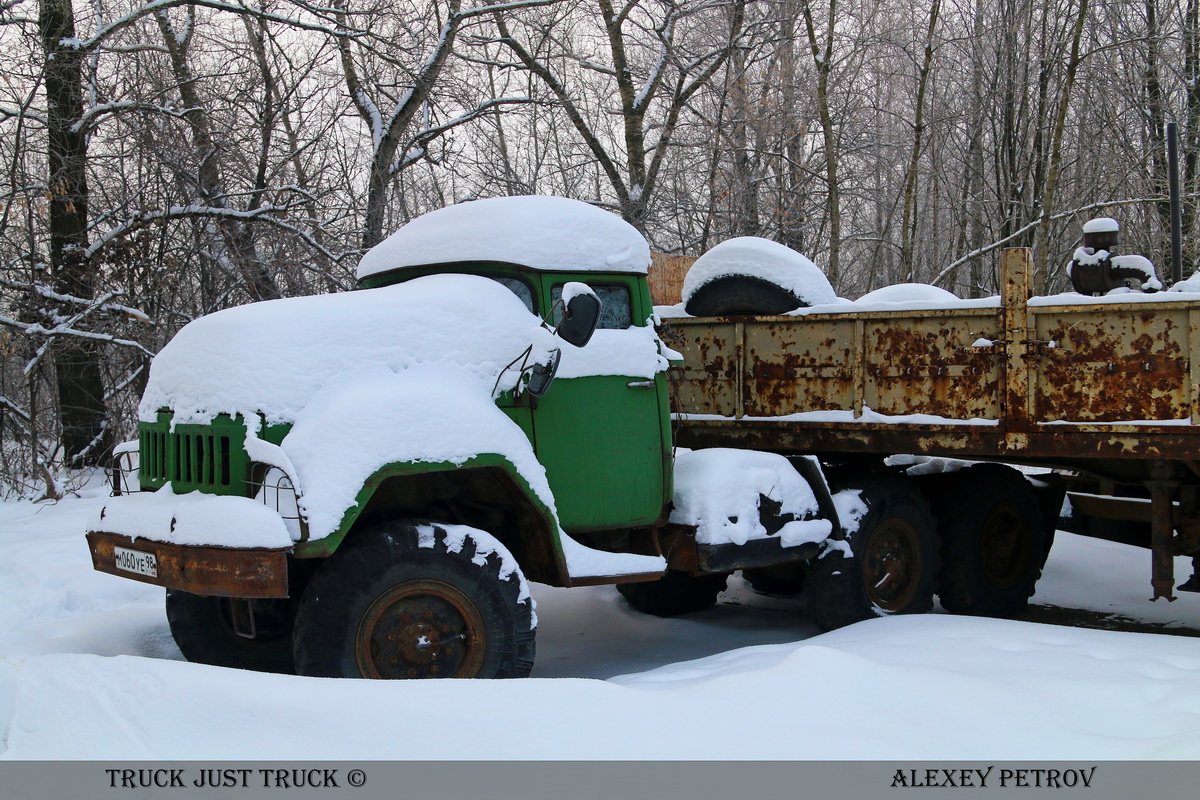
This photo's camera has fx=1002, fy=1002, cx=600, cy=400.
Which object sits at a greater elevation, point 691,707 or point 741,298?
point 741,298

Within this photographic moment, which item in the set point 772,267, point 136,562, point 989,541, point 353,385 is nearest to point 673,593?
point 989,541

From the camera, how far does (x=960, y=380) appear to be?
19.4 feet

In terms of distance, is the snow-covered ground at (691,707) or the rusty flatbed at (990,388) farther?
the rusty flatbed at (990,388)

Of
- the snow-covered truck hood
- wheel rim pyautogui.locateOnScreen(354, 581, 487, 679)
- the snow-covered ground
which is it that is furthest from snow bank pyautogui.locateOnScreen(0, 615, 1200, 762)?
the snow-covered truck hood

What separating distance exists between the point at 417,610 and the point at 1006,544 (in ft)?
15.4

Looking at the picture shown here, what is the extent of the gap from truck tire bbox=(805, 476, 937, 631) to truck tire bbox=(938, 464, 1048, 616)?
0.88 feet

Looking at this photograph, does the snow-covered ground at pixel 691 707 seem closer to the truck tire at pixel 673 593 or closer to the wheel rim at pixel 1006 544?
the wheel rim at pixel 1006 544

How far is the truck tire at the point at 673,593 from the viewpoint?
23.3 ft

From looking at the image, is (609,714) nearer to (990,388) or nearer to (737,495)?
(737,495)

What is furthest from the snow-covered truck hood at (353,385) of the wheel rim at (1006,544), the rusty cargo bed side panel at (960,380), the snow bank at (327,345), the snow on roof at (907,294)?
the wheel rim at (1006,544)

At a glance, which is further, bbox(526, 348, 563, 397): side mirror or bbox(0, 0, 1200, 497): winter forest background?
bbox(0, 0, 1200, 497): winter forest background

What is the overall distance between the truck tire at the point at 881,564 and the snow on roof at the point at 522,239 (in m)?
2.24

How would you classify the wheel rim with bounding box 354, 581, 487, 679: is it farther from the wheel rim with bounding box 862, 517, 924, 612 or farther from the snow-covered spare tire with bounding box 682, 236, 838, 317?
the snow-covered spare tire with bounding box 682, 236, 838, 317

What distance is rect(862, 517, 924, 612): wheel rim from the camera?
6.36 metres
